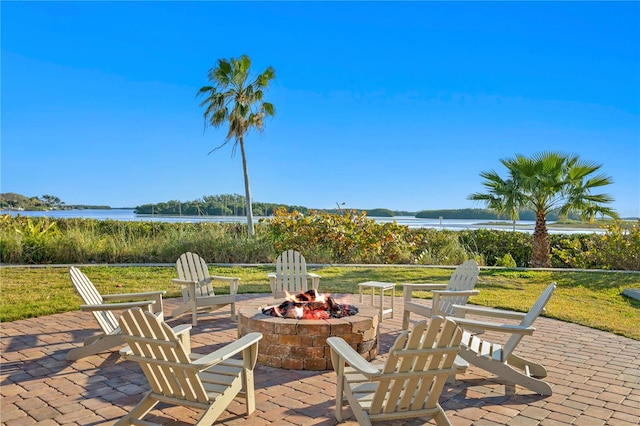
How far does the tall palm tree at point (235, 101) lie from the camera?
16219 millimetres

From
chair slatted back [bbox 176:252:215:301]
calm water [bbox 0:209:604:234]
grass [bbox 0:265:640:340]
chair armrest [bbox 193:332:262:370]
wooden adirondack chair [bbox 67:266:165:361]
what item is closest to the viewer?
chair armrest [bbox 193:332:262:370]

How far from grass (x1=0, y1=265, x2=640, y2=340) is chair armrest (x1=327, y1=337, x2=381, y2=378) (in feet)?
15.5

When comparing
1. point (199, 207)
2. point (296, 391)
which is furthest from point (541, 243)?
point (296, 391)

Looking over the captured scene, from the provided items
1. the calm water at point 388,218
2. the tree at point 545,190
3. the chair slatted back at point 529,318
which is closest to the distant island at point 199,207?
the calm water at point 388,218

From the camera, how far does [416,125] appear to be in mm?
19266

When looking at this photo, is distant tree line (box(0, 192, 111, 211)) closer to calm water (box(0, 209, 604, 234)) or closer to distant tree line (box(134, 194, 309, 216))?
calm water (box(0, 209, 604, 234))

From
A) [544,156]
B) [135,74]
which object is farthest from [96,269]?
[544,156]

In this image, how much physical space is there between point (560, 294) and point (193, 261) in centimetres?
686

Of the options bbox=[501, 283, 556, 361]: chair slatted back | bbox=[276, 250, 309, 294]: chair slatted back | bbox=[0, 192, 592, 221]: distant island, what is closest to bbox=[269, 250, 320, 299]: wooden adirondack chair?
bbox=[276, 250, 309, 294]: chair slatted back

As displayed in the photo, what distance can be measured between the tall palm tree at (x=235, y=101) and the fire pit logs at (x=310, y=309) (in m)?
11.6

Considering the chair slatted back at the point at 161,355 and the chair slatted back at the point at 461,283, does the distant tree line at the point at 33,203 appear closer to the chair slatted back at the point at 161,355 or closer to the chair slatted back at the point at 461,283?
the chair slatted back at the point at 461,283

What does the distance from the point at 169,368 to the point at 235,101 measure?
1461 centimetres

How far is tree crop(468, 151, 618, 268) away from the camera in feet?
38.5

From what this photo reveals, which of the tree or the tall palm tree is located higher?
the tall palm tree
